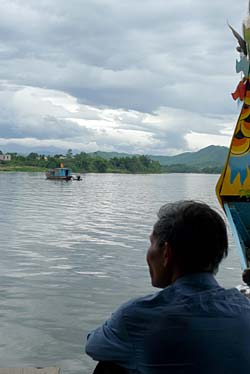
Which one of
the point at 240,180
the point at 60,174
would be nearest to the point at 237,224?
the point at 240,180

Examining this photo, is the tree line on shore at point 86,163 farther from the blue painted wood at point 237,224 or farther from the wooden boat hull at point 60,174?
the blue painted wood at point 237,224

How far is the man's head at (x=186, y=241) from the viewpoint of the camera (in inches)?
54.9

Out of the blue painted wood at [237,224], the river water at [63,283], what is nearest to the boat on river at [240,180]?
the blue painted wood at [237,224]

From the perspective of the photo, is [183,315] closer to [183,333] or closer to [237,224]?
[183,333]

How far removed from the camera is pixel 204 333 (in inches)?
53.2

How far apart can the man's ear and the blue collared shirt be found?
5 cm

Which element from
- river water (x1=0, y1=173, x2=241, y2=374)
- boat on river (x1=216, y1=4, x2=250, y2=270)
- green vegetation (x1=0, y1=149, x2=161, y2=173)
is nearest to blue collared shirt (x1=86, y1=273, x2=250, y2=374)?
river water (x1=0, y1=173, x2=241, y2=374)

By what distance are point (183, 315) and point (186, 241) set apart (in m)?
0.17

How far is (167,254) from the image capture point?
4.64 feet

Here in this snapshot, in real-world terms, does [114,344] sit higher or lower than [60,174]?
higher

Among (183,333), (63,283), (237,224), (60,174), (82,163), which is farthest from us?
(82,163)

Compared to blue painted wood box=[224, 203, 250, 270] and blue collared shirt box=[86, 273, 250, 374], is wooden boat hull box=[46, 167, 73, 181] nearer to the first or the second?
blue painted wood box=[224, 203, 250, 270]

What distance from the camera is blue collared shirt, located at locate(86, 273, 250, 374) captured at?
135cm

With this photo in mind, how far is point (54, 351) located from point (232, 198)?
7.04 feet
